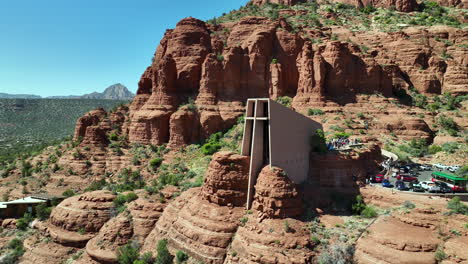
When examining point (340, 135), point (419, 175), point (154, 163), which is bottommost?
point (154, 163)

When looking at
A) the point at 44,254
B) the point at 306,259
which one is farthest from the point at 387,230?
the point at 44,254

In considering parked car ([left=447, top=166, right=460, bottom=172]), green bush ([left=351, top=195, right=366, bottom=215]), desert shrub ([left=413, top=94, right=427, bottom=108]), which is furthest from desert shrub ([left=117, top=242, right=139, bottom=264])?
desert shrub ([left=413, top=94, right=427, bottom=108])

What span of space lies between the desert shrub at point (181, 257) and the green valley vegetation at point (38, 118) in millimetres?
95747

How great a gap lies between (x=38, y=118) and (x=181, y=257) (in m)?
138

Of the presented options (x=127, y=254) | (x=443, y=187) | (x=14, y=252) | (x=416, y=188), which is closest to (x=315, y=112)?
(x=416, y=188)

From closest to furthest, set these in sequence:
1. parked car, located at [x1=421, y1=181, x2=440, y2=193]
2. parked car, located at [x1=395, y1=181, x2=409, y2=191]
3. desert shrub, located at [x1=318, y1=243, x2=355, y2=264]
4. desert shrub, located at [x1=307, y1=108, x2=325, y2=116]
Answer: desert shrub, located at [x1=318, y1=243, x2=355, y2=264], parked car, located at [x1=421, y1=181, x2=440, y2=193], parked car, located at [x1=395, y1=181, x2=409, y2=191], desert shrub, located at [x1=307, y1=108, x2=325, y2=116]

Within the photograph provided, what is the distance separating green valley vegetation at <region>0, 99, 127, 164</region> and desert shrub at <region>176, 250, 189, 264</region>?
95.7 metres

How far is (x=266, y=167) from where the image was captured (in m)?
25.5

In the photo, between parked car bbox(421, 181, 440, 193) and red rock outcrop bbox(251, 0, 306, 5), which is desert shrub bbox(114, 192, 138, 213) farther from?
red rock outcrop bbox(251, 0, 306, 5)

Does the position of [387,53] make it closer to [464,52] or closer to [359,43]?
[359,43]

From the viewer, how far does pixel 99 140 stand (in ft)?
163

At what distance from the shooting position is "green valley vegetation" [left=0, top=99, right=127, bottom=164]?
111 metres

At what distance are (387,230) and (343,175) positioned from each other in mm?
8604

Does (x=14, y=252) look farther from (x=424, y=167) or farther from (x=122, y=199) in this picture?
(x=424, y=167)
